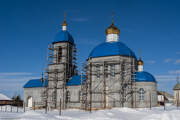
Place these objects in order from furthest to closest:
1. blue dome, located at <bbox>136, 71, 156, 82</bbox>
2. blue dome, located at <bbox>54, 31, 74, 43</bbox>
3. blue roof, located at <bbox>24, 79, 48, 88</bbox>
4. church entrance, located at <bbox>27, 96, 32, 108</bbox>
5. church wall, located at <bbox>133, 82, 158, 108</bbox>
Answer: church entrance, located at <bbox>27, 96, 32, 108</bbox>, blue roof, located at <bbox>24, 79, 48, 88</bbox>, blue dome, located at <bbox>54, 31, 74, 43</bbox>, blue dome, located at <bbox>136, 71, 156, 82</bbox>, church wall, located at <bbox>133, 82, 158, 108</bbox>

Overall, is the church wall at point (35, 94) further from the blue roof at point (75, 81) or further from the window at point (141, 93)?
the window at point (141, 93)

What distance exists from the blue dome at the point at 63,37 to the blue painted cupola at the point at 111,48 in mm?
4884

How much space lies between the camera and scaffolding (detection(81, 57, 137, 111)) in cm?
2803

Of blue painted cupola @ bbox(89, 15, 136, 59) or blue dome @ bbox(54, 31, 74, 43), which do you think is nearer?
blue painted cupola @ bbox(89, 15, 136, 59)

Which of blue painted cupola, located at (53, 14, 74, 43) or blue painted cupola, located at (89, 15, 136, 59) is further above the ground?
blue painted cupola, located at (53, 14, 74, 43)

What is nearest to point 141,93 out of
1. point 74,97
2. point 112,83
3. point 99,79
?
point 112,83

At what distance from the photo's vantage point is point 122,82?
92.1 feet

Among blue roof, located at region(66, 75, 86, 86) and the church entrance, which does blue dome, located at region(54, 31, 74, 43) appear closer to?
blue roof, located at region(66, 75, 86, 86)

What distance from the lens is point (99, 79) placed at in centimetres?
2941

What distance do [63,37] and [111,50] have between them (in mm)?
8060

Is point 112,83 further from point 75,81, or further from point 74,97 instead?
point 74,97

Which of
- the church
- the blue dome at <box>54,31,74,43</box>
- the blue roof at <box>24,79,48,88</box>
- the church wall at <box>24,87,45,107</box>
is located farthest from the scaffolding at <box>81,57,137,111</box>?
the church wall at <box>24,87,45,107</box>

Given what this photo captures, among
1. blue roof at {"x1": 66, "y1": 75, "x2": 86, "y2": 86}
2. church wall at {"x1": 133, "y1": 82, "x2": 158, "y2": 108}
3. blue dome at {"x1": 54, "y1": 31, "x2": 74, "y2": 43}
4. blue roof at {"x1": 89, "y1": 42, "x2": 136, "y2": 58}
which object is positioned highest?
blue dome at {"x1": 54, "y1": 31, "x2": 74, "y2": 43}

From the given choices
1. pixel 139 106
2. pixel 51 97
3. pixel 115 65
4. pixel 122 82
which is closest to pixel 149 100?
pixel 139 106
